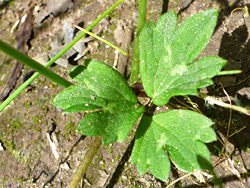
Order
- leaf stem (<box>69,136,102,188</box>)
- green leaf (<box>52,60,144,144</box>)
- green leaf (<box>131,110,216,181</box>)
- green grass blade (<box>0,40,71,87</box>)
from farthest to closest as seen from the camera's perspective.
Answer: leaf stem (<box>69,136,102,188</box>) < green leaf (<box>52,60,144,144</box>) < green leaf (<box>131,110,216,181</box>) < green grass blade (<box>0,40,71,87</box>)

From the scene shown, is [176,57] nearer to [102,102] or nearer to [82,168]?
[102,102]

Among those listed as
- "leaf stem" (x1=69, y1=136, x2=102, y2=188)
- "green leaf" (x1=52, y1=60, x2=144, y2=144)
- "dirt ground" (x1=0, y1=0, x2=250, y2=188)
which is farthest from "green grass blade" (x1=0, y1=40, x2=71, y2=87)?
"dirt ground" (x1=0, y1=0, x2=250, y2=188)

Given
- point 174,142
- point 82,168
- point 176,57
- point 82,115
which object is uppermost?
point 176,57

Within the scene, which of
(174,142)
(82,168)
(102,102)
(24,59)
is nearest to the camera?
(24,59)

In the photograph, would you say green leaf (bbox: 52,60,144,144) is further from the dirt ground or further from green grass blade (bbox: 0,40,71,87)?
the dirt ground

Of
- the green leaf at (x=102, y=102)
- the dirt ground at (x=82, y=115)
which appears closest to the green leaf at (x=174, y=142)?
the green leaf at (x=102, y=102)

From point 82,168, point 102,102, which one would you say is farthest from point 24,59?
point 82,168
